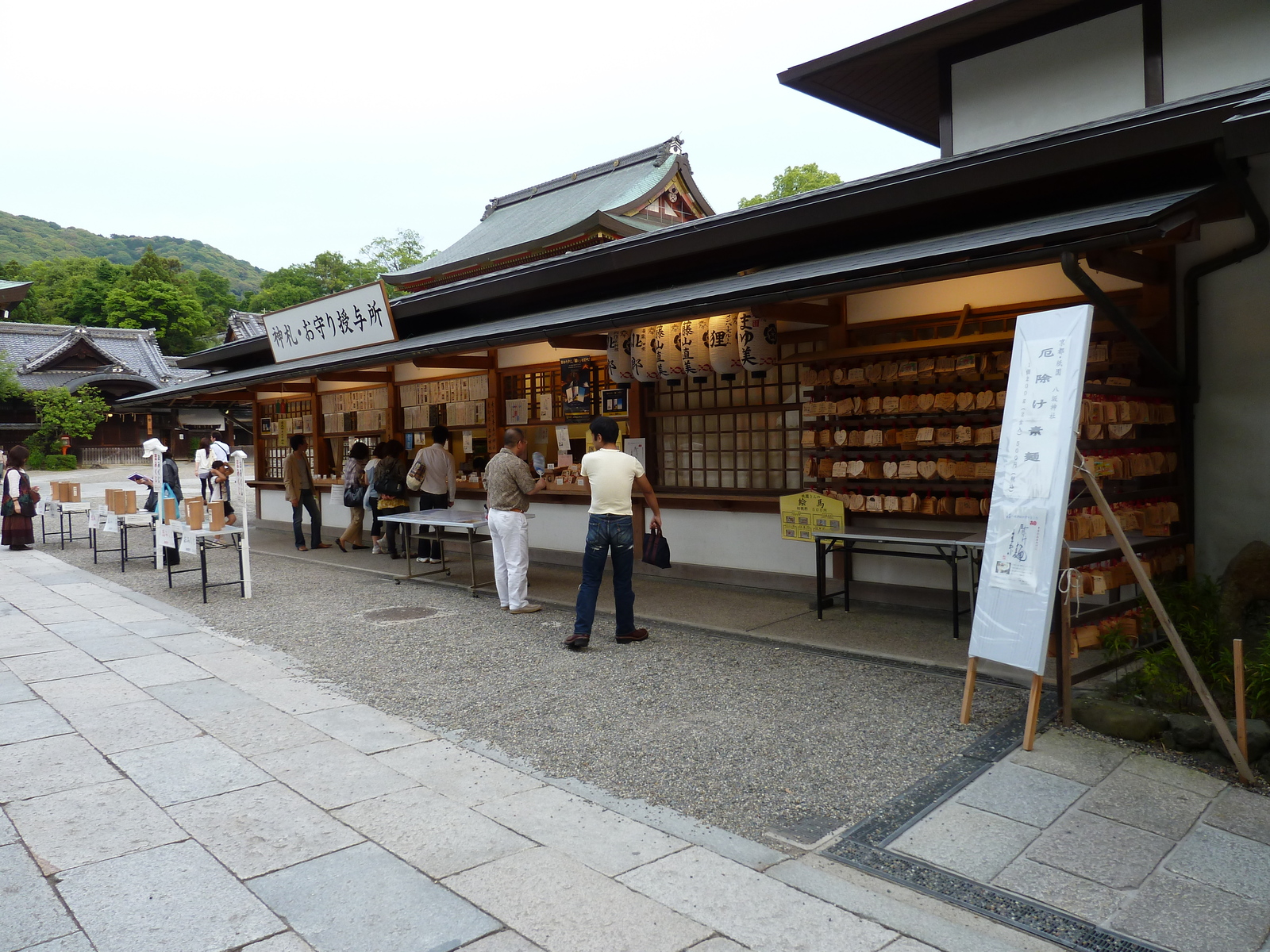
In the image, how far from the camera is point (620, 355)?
905cm

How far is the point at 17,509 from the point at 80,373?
33108 mm

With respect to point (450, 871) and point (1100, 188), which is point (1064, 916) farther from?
point (1100, 188)

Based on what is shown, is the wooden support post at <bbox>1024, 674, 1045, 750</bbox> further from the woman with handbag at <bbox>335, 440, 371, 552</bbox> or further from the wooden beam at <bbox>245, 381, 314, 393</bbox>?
the wooden beam at <bbox>245, 381, 314, 393</bbox>

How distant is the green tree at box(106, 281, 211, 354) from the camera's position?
181 ft

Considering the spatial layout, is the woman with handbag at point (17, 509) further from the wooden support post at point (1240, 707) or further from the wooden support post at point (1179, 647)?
the wooden support post at point (1240, 707)

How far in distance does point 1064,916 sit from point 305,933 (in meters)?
2.68

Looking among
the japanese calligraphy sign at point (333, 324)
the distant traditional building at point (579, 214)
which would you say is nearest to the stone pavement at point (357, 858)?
the japanese calligraphy sign at point (333, 324)

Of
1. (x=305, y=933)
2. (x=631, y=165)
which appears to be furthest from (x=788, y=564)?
(x=631, y=165)

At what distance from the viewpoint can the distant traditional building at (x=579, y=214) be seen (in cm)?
1822

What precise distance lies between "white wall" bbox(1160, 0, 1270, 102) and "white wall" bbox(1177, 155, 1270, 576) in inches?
94.3

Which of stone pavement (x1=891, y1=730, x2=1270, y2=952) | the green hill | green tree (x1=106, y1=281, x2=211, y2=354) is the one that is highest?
the green hill

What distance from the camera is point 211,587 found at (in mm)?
10148

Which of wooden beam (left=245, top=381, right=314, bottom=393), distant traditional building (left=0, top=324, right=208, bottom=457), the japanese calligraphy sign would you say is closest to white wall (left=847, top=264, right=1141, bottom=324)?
the japanese calligraphy sign

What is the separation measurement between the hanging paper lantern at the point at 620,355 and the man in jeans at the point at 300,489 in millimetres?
6785
